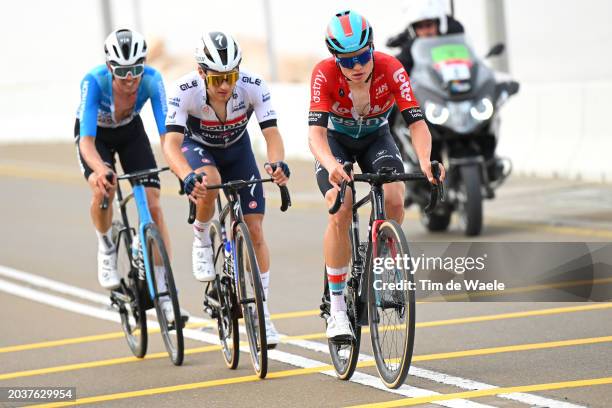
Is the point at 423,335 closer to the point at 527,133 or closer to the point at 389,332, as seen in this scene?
the point at 389,332

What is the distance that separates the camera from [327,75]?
27.2 feet

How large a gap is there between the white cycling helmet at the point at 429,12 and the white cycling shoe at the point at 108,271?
199 inches

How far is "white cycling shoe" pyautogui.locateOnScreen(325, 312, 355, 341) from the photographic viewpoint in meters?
8.23

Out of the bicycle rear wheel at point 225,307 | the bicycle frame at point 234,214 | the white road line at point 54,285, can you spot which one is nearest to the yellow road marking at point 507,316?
the bicycle rear wheel at point 225,307

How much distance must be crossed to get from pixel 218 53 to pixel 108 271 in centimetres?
225

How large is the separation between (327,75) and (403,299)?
57.3 inches

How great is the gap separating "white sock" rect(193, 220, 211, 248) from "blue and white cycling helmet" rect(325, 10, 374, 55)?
1863 millimetres

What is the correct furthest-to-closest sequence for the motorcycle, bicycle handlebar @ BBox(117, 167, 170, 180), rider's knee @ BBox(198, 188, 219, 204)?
the motorcycle
bicycle handlebar @ BBox(117, 167, 170, 180)
rider's knee @ BBox(198, 188, 219, 204)

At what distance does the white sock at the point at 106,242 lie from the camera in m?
10.2

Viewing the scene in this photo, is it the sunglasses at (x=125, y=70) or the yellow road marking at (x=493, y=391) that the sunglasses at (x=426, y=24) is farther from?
the yellow road marking at (x=493, y=391)

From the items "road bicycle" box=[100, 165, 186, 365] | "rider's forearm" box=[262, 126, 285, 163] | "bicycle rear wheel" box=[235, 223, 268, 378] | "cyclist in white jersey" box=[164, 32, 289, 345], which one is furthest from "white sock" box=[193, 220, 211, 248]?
"rider's forearm" box=[262, 126, 285, 163]

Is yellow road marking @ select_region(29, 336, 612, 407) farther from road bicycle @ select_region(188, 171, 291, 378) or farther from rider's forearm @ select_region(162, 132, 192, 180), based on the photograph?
rider's forearm @ select_region(162, 132, 192, 180)

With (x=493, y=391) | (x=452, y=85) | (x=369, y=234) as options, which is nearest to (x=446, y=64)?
(x=452, y=85)

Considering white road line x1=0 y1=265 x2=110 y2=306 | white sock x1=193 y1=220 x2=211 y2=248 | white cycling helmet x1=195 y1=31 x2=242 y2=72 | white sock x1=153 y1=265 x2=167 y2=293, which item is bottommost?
white road line x1=0 y1=265 x2=110 y2=306
